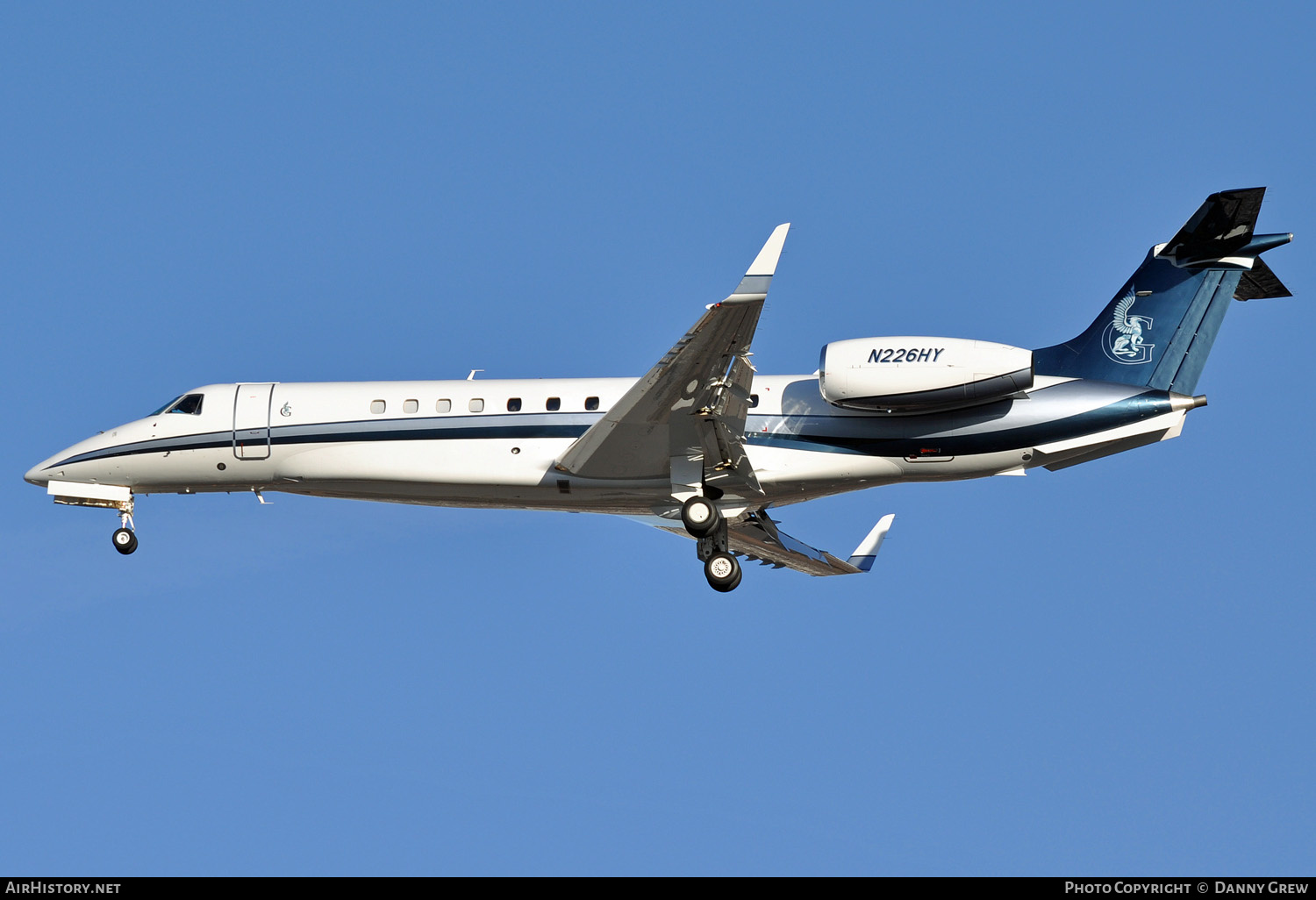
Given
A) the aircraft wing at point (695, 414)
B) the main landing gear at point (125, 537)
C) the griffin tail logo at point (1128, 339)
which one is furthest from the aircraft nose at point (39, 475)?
the griffin tail logo at point (1128, 339)

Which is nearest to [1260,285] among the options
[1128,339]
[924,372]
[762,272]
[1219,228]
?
[1219,228]

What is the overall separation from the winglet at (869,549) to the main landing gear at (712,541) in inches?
207

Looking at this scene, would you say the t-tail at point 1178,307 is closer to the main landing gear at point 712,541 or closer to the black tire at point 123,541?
the main landing gear at point 712,541

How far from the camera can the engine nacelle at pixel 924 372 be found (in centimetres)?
1872

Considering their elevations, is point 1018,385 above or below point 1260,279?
below

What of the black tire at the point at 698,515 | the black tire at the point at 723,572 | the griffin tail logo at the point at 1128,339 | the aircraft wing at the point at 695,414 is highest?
the griffin tail logo at the point at 1128,339

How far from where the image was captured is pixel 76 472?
22.6 m

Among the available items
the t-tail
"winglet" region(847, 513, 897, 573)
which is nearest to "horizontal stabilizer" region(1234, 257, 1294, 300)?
the t-tail

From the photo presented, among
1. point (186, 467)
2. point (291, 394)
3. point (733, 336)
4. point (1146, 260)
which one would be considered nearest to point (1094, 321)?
point (1146, 260)

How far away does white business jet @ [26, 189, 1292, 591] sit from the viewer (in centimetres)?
1891
